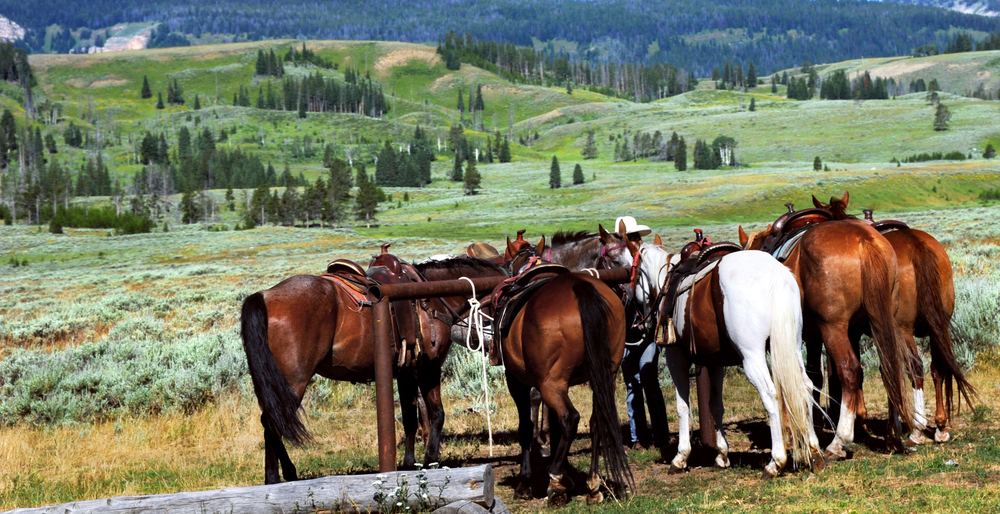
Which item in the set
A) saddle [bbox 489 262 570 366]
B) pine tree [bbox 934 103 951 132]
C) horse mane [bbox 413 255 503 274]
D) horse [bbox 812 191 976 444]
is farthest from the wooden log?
pine tree [bbox 934 103 951 132]

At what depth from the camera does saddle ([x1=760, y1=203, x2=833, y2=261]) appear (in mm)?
8188

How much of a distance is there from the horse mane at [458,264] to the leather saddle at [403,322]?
0.49 m

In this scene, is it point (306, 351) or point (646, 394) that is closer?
point (306, 351)

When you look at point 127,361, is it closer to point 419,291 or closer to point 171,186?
point 419,291

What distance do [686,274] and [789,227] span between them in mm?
1674

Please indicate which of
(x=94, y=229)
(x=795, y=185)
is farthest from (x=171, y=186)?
(x=795, y=185)

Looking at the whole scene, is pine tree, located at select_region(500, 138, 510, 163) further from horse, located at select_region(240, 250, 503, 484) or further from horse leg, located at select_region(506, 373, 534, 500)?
horse leg, located at select_region(506, 373, 534, 500)

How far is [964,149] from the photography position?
107312 mm

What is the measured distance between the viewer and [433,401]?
814 cm

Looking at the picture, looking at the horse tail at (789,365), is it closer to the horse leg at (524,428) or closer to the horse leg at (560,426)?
the horse leg at (560,426)

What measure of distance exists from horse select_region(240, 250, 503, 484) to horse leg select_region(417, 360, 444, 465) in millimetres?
10

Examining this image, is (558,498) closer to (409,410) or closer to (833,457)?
(409,410)

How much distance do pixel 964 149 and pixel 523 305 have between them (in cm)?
A: 11963

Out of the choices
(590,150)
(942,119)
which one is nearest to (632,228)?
(942,119)
